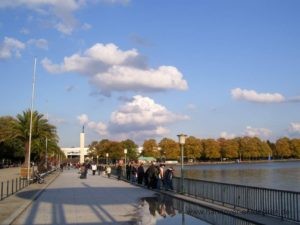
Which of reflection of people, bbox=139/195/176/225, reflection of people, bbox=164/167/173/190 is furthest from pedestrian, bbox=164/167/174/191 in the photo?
reflection of people, bbox=139/195/176/225

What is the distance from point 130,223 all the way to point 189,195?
10723 millimetres

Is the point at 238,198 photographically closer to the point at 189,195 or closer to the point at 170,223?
the point at 170,223

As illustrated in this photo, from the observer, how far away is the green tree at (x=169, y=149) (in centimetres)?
18438

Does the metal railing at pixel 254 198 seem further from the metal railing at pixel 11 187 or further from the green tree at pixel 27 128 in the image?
the green tree at pixel 27 128

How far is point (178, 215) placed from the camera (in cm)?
1769

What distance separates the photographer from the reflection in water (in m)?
15.6

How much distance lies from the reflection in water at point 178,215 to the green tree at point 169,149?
162 m

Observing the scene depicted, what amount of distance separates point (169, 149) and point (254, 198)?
168 metres

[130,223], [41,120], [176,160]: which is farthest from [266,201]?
[176,160]

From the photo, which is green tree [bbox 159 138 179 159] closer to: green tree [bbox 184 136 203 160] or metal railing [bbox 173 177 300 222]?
green tree [bbox 184 136 203 160]

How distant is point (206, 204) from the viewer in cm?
2075

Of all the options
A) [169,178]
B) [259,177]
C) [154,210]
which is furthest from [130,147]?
[154,210]

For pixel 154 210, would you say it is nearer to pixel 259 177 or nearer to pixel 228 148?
pixel 259 177

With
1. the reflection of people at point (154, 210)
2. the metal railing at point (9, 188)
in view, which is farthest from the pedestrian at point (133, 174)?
the reflection of people at point (154, 210)
